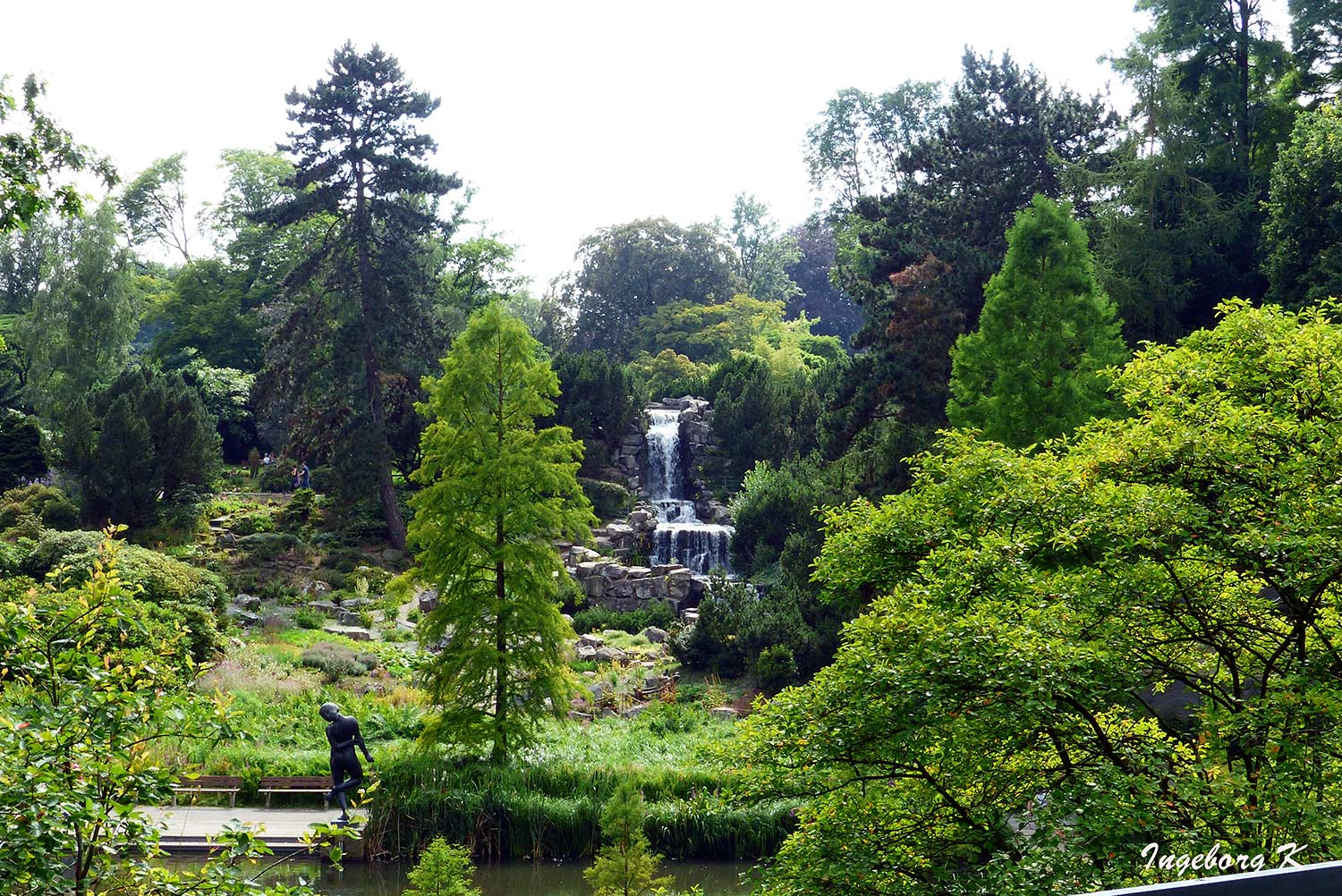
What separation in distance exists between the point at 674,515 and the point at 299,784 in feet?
67.6

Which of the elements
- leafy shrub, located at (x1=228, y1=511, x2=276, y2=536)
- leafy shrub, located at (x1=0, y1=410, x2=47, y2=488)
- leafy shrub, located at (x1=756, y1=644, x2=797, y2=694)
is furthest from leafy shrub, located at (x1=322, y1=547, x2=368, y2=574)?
leafy shrub, located at (x1=756, y1=644, x2=797, y2=694)

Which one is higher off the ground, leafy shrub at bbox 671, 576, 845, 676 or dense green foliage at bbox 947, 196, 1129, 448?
dense green foliage at bbox 947, 196, 1129, 448

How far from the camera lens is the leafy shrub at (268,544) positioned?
3048 cm

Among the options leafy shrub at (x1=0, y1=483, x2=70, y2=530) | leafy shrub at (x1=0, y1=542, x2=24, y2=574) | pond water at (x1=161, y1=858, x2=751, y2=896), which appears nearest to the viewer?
pond water at (x1=161, y1=858, x2=751, y2=896)

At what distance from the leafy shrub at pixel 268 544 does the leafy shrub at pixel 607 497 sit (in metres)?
8.66

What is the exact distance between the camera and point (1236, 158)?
28.3 meters

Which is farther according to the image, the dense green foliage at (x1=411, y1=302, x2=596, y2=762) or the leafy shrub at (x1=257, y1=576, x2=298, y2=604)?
the leafy shrub at (x1=257, y1=576, x2=298, y2=604)

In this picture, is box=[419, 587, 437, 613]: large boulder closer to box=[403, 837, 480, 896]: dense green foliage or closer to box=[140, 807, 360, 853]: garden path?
box=[140, 807, 360, 853]: garden path

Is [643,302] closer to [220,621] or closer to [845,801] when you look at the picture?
[220,621]

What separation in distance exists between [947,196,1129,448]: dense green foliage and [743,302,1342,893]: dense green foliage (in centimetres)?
1044

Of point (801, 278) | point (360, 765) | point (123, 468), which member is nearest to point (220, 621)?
point (123, 468)

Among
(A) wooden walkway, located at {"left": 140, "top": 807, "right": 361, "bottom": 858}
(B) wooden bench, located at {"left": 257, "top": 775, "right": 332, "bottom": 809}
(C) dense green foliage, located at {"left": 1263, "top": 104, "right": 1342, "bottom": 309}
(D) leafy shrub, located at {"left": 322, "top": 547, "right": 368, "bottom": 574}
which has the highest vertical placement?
(C) dense green foliage, located at {"left": 1263, "top": 104, "right": 1342, "bottom": 309}

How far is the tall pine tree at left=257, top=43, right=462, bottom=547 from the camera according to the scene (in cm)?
3297

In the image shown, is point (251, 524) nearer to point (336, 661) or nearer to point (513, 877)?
point (336, 661)
